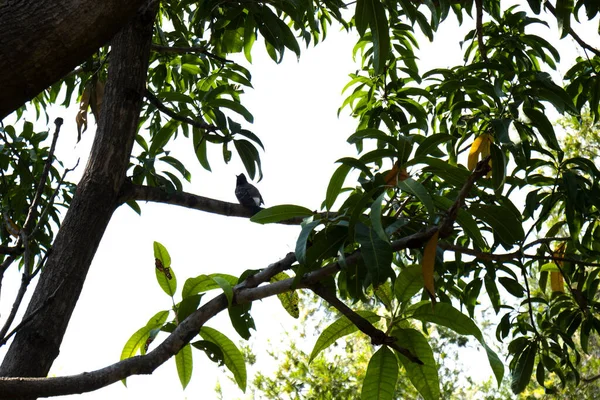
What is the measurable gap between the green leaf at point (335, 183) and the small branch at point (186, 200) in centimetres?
32

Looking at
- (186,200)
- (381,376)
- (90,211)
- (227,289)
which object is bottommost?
(381,376)

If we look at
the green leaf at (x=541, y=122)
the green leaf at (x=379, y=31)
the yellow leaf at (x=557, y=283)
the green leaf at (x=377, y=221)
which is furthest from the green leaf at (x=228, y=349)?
the yellow leaf at (x=557, y=283)

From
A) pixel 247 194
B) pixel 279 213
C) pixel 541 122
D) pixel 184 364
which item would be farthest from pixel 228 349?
pixel 541 122

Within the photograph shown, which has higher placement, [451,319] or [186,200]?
[186,200]

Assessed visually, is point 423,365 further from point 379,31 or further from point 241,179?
point 241,179

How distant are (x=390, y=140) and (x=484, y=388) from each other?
20.8 ft

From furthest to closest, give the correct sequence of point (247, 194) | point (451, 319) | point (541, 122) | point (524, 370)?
point (524, 370), point (247, 194), point (541, 122), point (451, 319)

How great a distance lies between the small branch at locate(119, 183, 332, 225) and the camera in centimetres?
187

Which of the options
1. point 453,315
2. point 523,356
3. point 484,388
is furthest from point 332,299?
point 484,388

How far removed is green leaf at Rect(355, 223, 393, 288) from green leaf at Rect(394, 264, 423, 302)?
16 cm

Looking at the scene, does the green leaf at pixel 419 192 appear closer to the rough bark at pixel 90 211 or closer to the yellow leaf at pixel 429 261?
the yellow leaf at pixel 429 261

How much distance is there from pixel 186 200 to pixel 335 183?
0.58 m

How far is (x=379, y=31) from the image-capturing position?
4.20ft

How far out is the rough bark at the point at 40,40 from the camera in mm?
989
